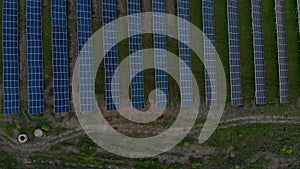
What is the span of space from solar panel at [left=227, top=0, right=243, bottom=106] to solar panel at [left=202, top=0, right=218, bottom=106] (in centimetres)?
146

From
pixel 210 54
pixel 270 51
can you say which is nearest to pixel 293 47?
pixel 270 51

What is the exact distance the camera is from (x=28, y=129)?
23.8 meters

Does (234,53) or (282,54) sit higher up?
(234,53)

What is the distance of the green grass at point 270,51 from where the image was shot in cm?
2728

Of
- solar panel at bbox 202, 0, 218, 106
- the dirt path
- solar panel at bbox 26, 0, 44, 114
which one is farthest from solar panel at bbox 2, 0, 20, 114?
solar panel at bbox 202, 0, 218, 106

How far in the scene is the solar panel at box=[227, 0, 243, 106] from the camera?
26.2 metres

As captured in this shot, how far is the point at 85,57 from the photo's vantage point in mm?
24172

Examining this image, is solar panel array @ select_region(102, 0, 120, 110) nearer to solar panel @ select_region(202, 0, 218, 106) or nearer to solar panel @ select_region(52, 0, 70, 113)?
solar panel @ select_region(52, 0, 70, 113)

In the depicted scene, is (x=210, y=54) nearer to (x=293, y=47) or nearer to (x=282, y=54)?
(x=282, y=54)

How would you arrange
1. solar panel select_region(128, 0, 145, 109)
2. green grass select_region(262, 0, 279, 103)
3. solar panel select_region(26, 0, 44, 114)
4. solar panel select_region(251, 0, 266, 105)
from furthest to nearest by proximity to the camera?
green grass select_region(262, 0, 279, 103) → solar panel select_region(251, 0, 266, 105) → solar panel select_region(128, 0, 145, 109) → solar panel select_region(26, 0, 44, 114)

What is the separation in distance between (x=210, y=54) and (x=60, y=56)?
40.2 feet

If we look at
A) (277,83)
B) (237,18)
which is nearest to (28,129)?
(237,18)

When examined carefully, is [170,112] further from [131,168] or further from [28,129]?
[28,129]

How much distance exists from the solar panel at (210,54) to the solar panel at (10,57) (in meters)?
15.0
